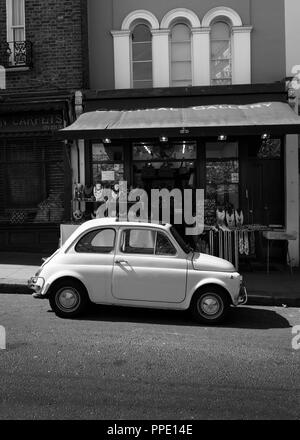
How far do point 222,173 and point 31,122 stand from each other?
193 inches

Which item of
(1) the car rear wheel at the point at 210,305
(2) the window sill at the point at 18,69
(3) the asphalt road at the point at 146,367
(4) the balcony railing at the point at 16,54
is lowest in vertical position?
(3) the asphalt road at the point at 146,367

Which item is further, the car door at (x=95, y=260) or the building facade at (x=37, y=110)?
the building facade at (x=37, y=110)

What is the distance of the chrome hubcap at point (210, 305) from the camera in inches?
261

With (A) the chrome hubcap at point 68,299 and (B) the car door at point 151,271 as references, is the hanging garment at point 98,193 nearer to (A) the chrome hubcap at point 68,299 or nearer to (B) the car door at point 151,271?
(B) the car door at point 151,271

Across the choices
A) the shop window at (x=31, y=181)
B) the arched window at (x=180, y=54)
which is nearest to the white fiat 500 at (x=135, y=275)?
the shop window at (x=31, y=181)

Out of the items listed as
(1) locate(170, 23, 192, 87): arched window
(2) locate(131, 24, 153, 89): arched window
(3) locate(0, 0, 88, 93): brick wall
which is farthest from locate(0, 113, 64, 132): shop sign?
(1) locate(170, 23, 192, 87): arched window

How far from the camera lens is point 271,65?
11422mm

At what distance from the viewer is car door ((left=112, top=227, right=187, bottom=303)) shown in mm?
6633

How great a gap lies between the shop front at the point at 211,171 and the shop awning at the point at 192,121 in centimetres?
5

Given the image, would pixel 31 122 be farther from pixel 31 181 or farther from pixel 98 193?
pixel 98 193

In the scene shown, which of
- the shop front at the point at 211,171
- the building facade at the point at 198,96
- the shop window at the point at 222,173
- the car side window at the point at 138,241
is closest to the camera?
the car side window at the point at 138,241

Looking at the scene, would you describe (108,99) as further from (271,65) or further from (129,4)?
(271,65)
